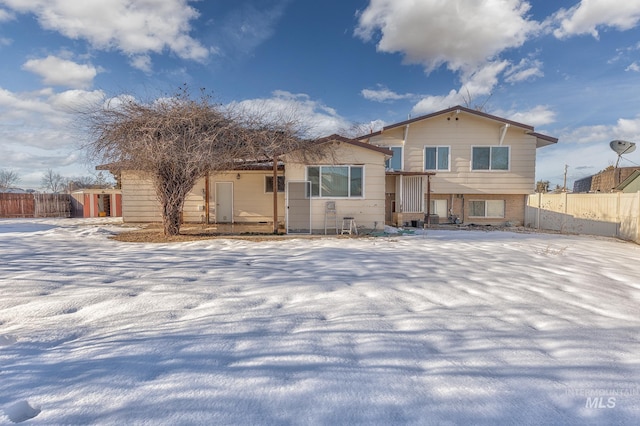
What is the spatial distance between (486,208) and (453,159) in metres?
3.07

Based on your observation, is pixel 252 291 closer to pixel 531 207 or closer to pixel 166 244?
pixel 166 244

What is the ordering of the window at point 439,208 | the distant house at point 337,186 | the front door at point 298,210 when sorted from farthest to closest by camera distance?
the window at point 439,208
the front door at point 298,210
the distant house at point 337,186

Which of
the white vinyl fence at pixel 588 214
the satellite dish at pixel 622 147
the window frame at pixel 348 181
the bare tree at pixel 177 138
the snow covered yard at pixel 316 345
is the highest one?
the satellite dish at pixel 622 147

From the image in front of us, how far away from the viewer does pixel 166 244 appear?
26.3ft

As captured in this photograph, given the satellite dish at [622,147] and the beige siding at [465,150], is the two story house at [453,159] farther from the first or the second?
the satellite dish at [622,147]

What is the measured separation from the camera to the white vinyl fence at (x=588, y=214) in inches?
428

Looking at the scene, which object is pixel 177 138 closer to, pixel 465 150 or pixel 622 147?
pixel 465 150

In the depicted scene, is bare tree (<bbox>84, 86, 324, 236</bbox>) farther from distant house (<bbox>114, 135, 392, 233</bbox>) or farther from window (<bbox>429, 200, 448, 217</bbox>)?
window (<bbox>429, 200, 448, 217</bbox>)

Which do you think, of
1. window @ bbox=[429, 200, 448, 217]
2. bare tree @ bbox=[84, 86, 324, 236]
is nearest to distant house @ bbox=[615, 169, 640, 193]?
window @ bbox=[429, 200, 448, 217]

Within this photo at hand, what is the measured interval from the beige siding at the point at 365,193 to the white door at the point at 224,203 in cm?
429

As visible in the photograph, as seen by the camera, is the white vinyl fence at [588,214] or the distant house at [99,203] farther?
the distant house at [99,203]

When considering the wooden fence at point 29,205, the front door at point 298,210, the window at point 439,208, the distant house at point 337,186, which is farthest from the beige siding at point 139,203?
the window at point 439,208

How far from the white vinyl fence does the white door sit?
1418 cm

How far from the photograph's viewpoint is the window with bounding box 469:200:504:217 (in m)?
14.9
